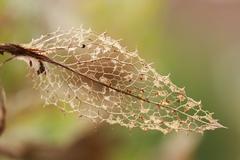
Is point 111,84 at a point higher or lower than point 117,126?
lower

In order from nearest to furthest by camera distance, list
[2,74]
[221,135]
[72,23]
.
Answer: [2,74], [72,23], [221,135]

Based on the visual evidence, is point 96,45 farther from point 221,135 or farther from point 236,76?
point 236,76

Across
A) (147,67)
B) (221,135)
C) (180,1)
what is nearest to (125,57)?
(147,67)

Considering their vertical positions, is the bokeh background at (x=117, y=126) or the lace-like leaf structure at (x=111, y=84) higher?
the bokeh background at (x=117, y=126)

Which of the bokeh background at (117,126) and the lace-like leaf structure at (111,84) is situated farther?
the bokeh background at (117,126)

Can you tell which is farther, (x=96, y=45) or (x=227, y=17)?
(x=227, y=17)
